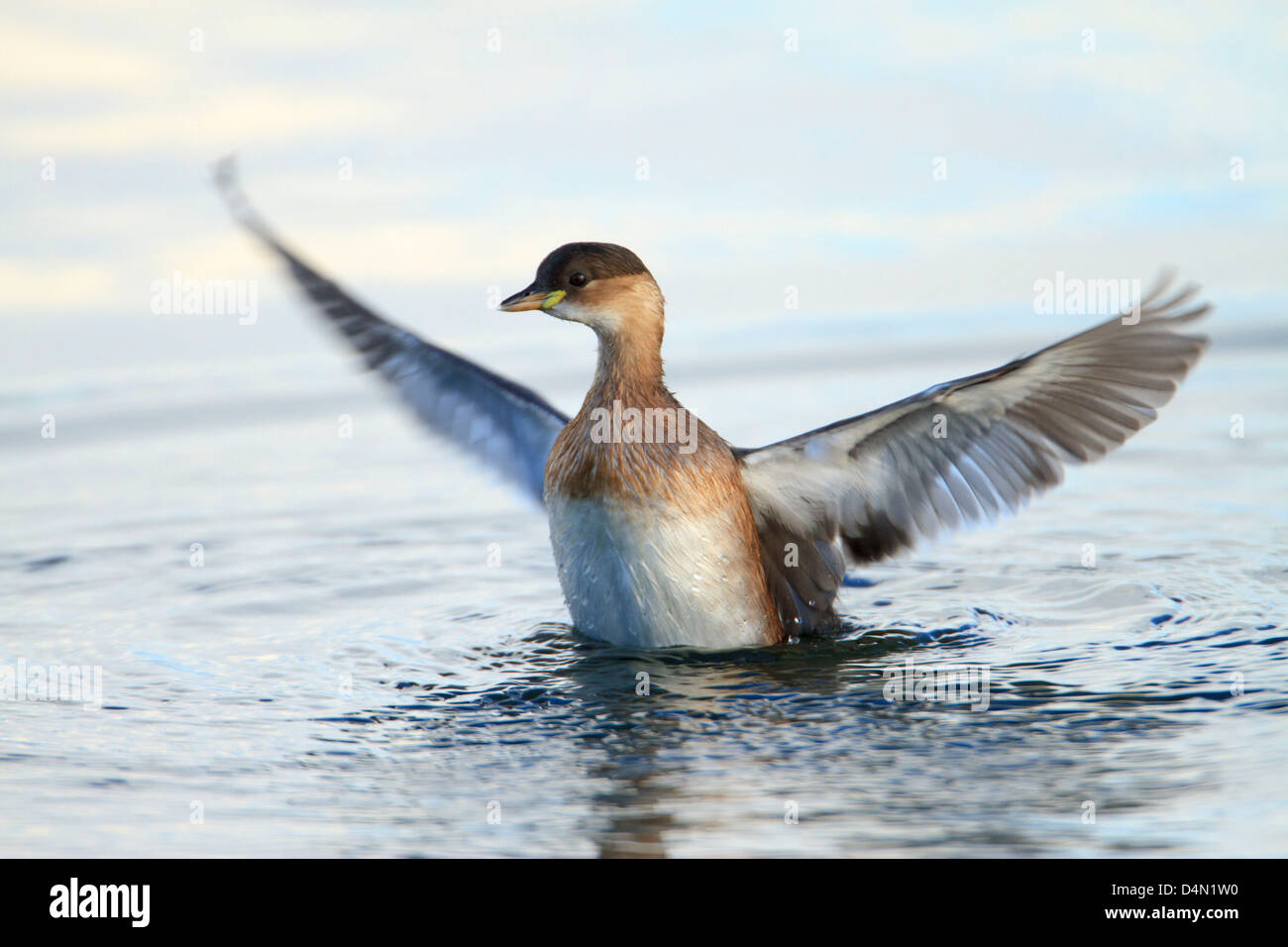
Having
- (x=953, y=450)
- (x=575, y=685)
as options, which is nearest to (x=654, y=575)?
(x=575, y=685)

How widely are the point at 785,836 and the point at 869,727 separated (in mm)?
1252

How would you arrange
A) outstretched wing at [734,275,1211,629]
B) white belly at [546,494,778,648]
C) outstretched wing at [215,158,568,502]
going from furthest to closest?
outstretched wing at [215,158,568,502], white belly at [546,494,778,648], outstretched wing at [734,275,1211,629]

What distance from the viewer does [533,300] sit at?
7.40m

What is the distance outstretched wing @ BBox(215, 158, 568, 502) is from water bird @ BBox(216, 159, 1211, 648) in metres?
0.77

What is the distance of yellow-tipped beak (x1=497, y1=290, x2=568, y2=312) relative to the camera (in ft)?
24.2

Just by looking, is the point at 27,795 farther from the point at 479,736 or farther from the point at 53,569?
the point at 53,569

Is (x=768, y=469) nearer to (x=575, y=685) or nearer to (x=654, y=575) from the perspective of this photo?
(x=654, y=575)

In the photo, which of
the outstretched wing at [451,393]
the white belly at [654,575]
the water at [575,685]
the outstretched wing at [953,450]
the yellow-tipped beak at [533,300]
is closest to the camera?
the water at [575,685]

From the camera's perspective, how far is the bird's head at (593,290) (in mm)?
7391

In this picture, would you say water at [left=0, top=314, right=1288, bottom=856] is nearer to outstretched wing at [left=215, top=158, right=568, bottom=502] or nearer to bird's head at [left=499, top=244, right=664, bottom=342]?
outstretched wing at [left=215, top=158, right=568, bottom=502]

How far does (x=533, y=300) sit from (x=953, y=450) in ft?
6.57

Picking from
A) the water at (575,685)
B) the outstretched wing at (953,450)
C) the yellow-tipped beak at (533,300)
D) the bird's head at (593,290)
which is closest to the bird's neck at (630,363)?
the bird's head at (593,290)

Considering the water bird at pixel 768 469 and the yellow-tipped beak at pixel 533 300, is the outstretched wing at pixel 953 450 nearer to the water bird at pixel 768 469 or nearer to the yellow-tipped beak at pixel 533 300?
the water bird at pixel 768 469

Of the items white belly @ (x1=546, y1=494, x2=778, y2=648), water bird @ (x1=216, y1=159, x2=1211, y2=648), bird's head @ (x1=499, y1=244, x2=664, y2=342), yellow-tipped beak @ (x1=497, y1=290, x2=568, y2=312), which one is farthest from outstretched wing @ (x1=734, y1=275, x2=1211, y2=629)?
yellow-tipped beak @ (x1=497, y1=290, x2=568, y2=312)
